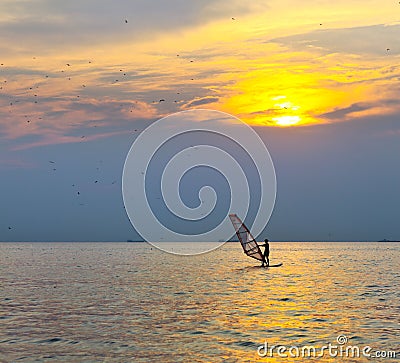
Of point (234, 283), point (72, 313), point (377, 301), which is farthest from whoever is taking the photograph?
point (234, 283)

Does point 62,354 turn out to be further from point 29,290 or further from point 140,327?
point 29,290

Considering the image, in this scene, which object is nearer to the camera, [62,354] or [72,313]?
[62,354]

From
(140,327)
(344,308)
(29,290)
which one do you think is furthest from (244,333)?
(29,290)

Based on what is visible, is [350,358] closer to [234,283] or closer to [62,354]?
[62,354]

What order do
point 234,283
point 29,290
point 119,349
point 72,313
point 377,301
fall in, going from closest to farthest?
1. point 119,349
2. point 72,313
3. point 377,301
4. point 29,290
5. point 234,283

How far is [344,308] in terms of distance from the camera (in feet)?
147

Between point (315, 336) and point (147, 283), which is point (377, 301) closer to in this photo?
point (315, 336)

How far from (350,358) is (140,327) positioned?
13.2 m

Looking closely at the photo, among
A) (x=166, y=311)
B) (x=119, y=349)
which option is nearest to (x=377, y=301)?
(x=166, y=311)

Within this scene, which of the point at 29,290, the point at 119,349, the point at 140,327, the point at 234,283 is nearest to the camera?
the point at 119,349

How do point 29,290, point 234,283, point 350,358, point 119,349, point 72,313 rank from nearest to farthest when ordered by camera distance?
point 350,358, point 119,349, point 72,313, point 29,290, point 234,283

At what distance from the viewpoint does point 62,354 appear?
29328mm

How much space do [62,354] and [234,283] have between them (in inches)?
1564

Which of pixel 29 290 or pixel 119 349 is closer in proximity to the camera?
pixel 119 349
